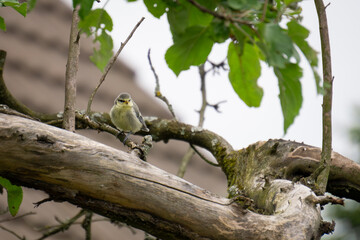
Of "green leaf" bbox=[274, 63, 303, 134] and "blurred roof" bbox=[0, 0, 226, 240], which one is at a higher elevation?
"blurred roof" bbox=[0, 0, 226, 240]

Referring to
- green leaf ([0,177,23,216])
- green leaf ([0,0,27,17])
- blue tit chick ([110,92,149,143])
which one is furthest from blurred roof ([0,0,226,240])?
green leaf ([0,0,27,17])

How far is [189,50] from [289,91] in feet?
1.13

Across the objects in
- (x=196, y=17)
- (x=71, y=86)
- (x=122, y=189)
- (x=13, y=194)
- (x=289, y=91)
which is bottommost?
(x=13, y=194)

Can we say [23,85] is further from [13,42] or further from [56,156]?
[56,156]

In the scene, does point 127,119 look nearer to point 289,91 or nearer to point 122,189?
point 122,189

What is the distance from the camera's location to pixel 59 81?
19.6 ft

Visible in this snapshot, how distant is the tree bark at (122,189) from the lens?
→ 2.07 meters

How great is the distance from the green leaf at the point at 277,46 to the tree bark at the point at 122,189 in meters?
1.03

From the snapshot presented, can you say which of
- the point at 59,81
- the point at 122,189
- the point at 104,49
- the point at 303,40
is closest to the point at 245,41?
the point at 303,40

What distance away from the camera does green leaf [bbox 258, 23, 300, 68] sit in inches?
49.9

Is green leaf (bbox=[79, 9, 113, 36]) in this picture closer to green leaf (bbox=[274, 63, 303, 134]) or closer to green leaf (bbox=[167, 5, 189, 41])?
green leaf (bbox=[167, 5, 189, 41])

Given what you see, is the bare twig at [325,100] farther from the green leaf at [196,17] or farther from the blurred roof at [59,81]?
the blurred roof at [59,81]

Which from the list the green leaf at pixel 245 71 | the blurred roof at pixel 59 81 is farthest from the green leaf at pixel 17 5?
the blurred roof at pixel 59 81

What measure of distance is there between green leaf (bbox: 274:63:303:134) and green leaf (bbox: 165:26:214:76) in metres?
0.27
